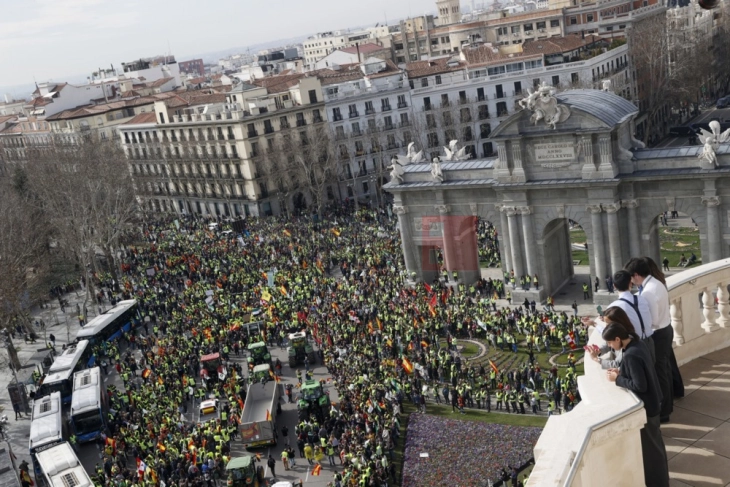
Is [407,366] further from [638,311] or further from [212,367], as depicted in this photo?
[638,311]

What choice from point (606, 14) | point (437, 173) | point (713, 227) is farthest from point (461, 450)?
point (606, 14)

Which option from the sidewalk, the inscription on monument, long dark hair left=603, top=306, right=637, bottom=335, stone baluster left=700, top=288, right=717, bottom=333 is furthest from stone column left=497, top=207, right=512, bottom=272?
long dark hair left=603, top=306, right=637, bottom=335

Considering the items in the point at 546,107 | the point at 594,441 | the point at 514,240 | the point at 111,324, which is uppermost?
the point at 594,441

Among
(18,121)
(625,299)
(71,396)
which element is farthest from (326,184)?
(625,299)

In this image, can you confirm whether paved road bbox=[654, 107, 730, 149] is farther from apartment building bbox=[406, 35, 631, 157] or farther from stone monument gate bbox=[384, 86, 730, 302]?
stone monument gate bbox=[384, 86, 730, 302]

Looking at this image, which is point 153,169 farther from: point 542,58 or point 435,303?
point 435,303
